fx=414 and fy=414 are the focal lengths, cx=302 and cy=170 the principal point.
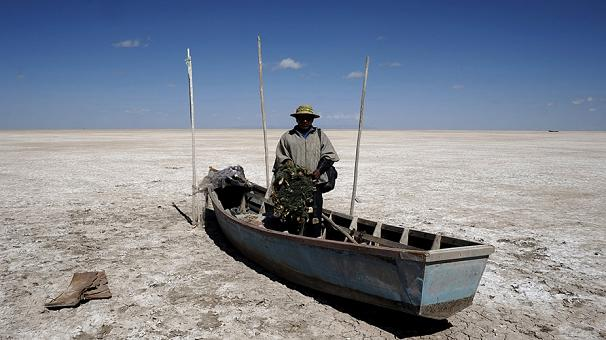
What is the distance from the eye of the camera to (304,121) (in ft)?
19.3

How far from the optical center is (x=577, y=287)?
5.61 meters

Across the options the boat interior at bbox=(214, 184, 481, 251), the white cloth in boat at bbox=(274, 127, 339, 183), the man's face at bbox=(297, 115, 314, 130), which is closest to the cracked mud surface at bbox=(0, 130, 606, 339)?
the boat interior at bbox=(214, 184, 481, 251)

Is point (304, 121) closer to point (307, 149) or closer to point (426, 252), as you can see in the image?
point (307, 149)

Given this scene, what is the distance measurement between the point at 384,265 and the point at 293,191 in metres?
1.91

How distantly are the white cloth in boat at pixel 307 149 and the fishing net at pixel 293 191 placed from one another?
17 cm

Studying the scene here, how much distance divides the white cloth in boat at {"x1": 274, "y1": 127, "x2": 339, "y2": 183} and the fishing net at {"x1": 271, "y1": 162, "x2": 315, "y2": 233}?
0.17 metres

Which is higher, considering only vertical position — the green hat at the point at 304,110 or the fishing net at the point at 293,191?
the green hat at the point at 304,110

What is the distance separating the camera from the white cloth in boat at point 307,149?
5.88 meters

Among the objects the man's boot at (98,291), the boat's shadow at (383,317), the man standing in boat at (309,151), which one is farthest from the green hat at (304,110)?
the man's boot at (98,291)

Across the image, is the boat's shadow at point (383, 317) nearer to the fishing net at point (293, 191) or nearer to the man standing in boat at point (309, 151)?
the fishing net at point (293, 191)

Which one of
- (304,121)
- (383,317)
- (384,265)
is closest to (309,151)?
(304,121)

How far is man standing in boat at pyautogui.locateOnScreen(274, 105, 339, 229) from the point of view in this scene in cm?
585

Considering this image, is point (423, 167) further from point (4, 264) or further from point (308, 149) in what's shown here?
point (4, 264)

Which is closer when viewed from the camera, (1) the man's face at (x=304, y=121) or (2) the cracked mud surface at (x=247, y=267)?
(2) the cracked mud surface at (x=247, y=267)
